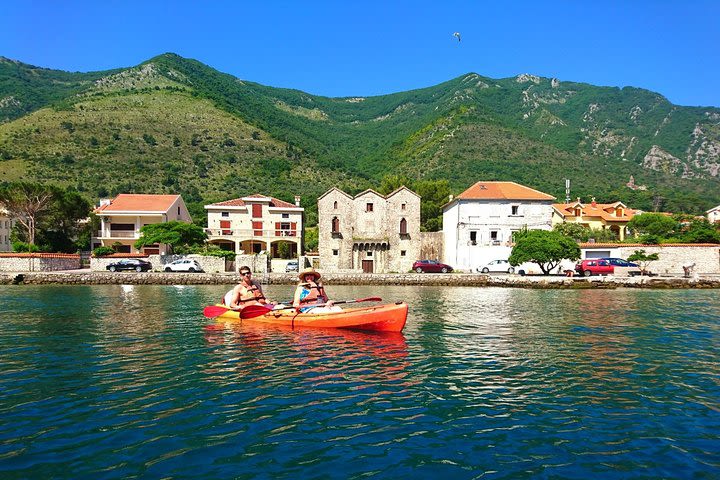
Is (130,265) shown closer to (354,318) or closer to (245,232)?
(245,232)

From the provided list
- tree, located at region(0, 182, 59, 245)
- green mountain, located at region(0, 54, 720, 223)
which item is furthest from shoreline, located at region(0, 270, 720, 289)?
green mountain, located at region(0, 54, 720, 223)

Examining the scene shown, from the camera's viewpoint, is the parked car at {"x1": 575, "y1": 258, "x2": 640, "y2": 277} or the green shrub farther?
the green shrub

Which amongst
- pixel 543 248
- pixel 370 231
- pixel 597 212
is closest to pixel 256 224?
pixel 370 231

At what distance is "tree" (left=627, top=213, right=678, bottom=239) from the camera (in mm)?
61072

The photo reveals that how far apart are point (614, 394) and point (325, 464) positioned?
270 inches

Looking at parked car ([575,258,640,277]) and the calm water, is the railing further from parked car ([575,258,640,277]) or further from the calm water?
the calm water

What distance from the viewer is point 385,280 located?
157 feet

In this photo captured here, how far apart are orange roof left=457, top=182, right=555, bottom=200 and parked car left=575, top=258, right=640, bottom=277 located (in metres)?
8.67

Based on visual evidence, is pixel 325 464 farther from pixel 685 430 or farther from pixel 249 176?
pixel 249 176

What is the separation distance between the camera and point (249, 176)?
353ft

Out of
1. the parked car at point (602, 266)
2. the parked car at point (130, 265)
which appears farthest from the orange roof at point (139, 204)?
the parked car at point (602, 266)

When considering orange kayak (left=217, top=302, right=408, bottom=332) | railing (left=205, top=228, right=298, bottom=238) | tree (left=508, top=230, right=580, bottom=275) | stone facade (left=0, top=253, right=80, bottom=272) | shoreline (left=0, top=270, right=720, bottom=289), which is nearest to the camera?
orange kayak (left=217, top=302, right=408, bottom=332)

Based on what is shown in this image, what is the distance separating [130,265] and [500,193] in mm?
38704

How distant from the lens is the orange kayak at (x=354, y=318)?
59.5ft
